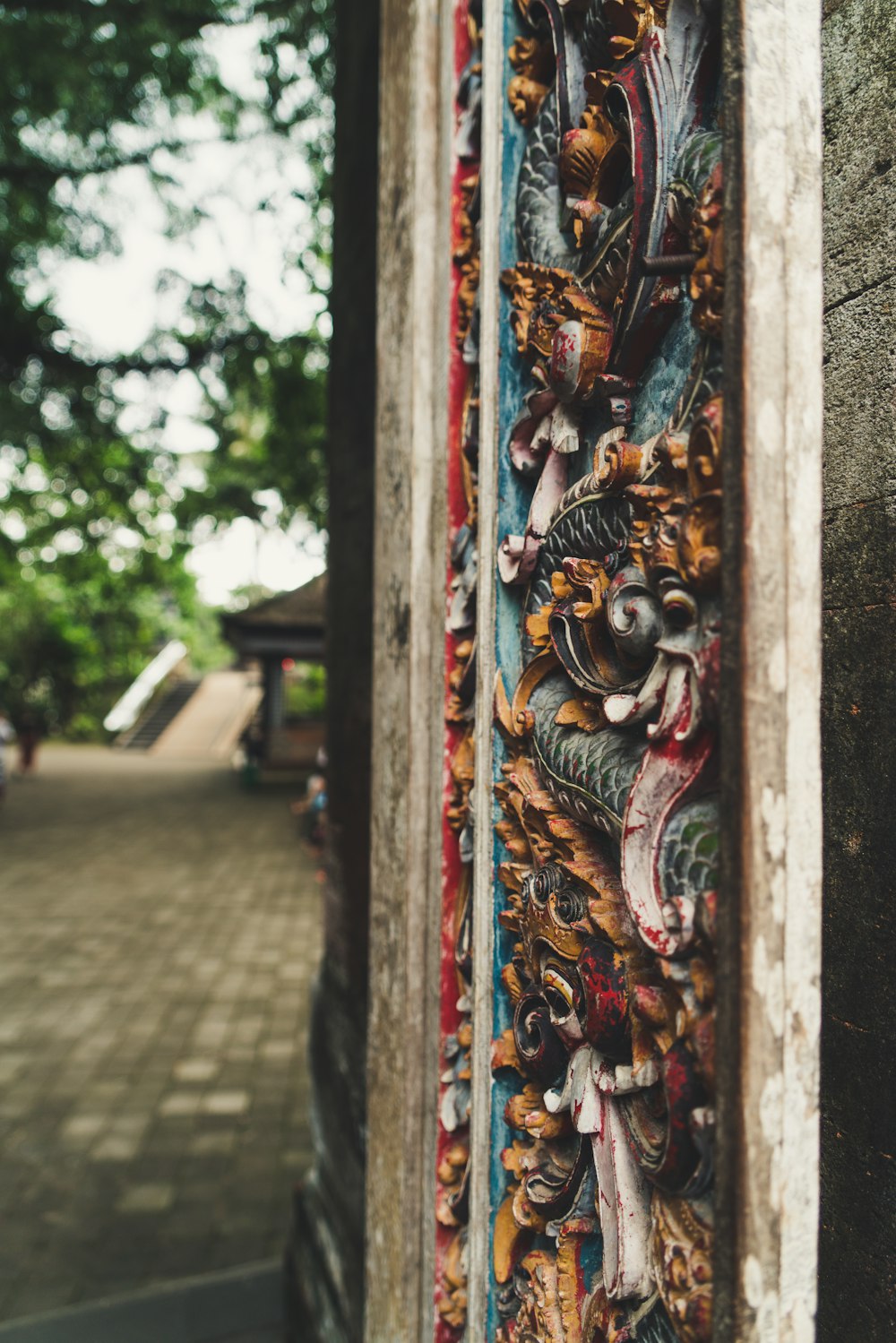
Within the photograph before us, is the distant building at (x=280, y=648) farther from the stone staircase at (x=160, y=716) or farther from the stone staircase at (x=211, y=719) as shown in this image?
the stone staircase at (x=160, y=716)

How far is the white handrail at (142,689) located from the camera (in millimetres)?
24859

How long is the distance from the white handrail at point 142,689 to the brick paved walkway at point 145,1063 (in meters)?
15.8

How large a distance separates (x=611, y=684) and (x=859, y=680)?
1.41 feet

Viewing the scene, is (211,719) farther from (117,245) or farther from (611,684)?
(611,684)

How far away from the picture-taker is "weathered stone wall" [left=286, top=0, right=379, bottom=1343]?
1945mm

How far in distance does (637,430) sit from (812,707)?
1.09ft

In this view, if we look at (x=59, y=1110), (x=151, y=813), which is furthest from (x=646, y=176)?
(x=151, y=813)

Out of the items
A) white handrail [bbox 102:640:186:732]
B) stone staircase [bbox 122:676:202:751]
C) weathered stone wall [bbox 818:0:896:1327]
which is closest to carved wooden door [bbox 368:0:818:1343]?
weathered stone wall [bbox 818:0:896:1327]

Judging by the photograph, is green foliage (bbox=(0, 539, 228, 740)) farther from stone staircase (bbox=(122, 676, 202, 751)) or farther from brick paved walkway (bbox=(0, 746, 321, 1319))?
brick paved walkway (bbox=(0, 746, 321, 1319))

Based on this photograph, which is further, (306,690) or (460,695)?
(306,690)

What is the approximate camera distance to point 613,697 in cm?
79

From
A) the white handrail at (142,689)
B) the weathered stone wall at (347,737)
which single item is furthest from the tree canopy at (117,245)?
the white handrail at (142,689)

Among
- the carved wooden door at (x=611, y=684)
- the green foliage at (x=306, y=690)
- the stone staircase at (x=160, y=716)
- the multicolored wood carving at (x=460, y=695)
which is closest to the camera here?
the carved wooden door at (x=611, y=684)

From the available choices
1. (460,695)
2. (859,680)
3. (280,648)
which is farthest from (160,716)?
(859,680)
